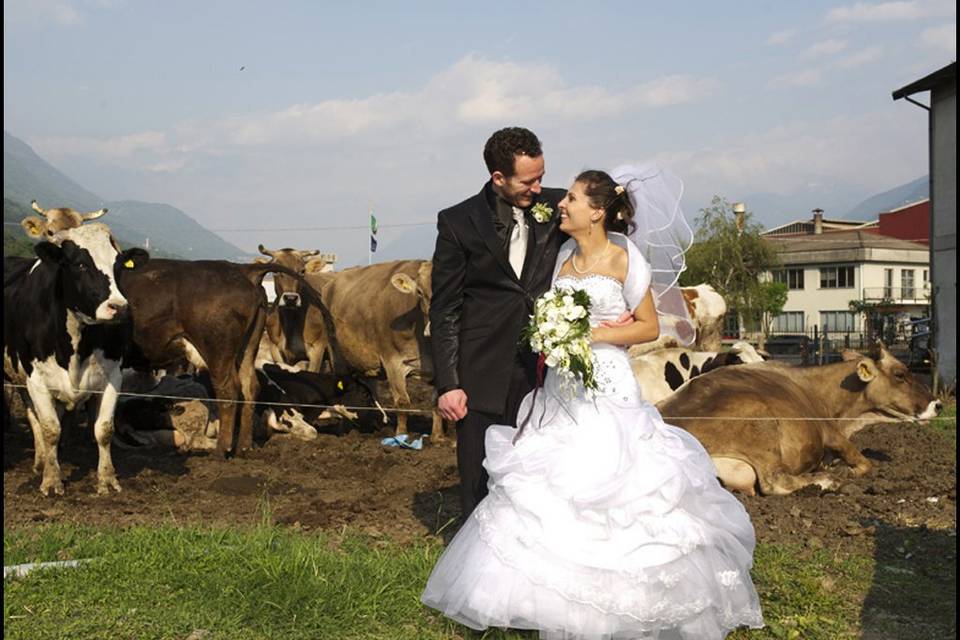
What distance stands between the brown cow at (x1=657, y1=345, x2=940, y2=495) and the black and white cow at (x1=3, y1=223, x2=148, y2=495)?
4.52 meters

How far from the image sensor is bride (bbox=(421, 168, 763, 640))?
13.4 feet

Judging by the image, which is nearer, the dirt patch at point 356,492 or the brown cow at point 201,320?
the dirt patch at point 356,492

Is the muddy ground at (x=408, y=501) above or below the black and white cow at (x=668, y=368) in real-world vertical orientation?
below

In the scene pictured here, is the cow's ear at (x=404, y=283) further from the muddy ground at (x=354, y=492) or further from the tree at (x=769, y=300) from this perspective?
the tree at (x=769, y=300)

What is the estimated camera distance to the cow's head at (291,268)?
561 inches

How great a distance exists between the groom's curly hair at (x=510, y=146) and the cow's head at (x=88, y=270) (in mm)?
4334

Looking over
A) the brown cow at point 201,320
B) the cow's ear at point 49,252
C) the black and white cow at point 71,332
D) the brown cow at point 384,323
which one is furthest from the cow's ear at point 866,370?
the cow's ear at point 49,252

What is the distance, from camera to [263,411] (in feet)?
38.2

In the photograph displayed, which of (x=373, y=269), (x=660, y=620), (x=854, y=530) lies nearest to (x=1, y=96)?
(x=660, y=620)

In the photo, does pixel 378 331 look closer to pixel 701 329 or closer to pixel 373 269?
pixel 373 269

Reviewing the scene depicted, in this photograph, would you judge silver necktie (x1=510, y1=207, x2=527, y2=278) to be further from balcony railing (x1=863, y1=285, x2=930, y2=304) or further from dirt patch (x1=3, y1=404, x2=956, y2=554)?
balcony railing (x1=863, y1=285, x2=930, y2=304)

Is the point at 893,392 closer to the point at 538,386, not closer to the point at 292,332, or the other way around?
the point at 538,386

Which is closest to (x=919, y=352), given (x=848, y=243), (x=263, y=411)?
(x=263, y=411)

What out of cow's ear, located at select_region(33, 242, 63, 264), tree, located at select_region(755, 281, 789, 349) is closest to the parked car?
cow's ear, located at select_region(33, 242, 63, 264)
